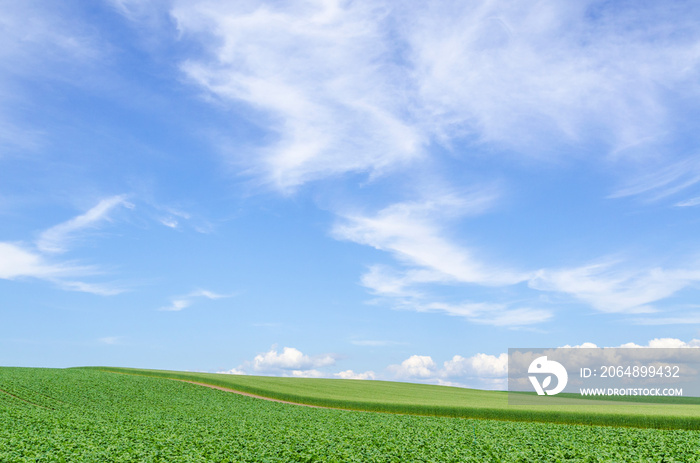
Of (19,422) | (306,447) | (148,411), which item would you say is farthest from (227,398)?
(306,447)

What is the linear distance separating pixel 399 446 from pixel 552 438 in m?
7.76

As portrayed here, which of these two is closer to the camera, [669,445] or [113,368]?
[669,445]

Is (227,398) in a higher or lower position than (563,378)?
lower

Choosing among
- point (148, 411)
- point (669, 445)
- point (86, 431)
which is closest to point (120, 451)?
point (86, 431)

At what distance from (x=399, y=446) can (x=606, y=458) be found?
25.5 feet

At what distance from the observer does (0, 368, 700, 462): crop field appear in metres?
18.3

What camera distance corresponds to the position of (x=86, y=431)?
24344 millimetres

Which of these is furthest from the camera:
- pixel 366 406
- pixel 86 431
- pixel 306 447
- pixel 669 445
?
pixel 366 406

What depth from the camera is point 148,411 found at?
112 feet

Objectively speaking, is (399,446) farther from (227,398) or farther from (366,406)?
(227,398)

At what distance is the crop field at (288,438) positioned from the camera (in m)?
18.3

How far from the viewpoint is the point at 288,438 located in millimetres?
22078

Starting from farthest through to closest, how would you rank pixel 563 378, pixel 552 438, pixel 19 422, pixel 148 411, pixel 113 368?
pixel 113 368 → pixel 563 378 → pixel 148 411 → pixel 19 422 → pixel 552 438

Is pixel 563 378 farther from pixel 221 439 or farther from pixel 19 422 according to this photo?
pixel 19 422
